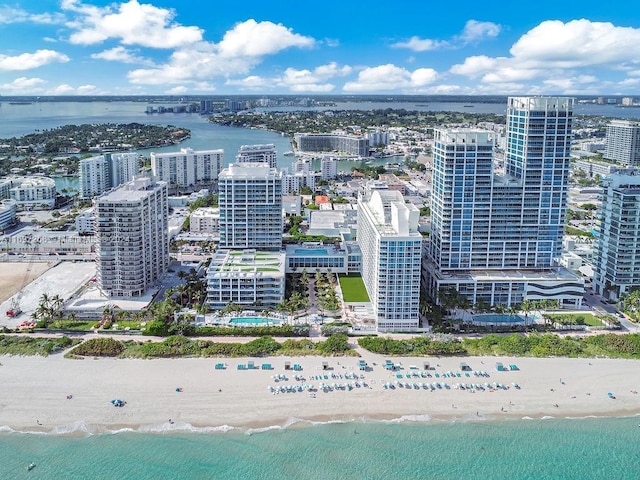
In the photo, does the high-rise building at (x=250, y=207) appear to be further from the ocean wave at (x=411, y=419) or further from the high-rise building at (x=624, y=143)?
the high-rise building at (x=624, y=143)

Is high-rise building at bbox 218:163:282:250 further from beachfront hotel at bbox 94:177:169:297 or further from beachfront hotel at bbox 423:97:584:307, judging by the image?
beachfront hotel at bbox 423:97:584:307

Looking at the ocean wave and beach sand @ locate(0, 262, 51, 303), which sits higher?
beach sand @ locate(0, 262, 51, 303)

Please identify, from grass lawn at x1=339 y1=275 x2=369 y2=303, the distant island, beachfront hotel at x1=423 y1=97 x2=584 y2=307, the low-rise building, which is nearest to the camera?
→ beachfront hotel at x1=423 y1=97 x2=584 y2=307

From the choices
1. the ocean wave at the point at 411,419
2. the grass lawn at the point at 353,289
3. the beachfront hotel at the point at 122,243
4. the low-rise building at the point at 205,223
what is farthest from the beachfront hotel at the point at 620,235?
the low-rise building at the point at 205,223

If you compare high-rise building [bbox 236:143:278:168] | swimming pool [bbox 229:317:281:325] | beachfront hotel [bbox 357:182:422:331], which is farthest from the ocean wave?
high-rise building [bbox 236:143:278:168]

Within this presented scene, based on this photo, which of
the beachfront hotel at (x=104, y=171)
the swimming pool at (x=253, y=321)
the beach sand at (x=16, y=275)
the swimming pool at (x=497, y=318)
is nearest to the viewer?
the swimming pool at (x=253, y=321)
